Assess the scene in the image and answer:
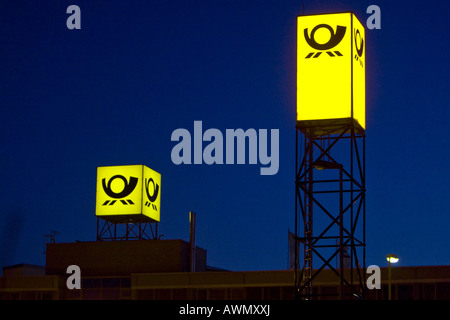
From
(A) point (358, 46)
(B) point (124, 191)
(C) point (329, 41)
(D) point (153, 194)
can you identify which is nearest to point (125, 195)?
(B) point (124, 191)

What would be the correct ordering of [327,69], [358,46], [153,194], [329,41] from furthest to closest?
[153,194], [358,46], [327,69], [329,41]

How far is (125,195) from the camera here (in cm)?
6931

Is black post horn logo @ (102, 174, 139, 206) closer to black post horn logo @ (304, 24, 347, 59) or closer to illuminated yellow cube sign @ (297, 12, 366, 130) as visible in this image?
illuminated yellow cube sign @ (297, 12, 366, 130)

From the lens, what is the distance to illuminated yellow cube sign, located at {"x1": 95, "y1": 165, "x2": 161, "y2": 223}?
68750 millimetres

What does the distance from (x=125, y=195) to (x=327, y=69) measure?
32.9 metres

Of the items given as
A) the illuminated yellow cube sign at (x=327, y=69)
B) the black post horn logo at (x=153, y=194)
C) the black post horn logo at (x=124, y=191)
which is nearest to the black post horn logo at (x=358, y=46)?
the illuminated yellow cube sign at (x=327, y=69)

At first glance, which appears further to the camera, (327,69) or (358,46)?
(358,46)

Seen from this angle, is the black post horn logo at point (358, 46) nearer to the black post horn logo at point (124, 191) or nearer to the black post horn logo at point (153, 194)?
the black post horn logo at point (124, 191)

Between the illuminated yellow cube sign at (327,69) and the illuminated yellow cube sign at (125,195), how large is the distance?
3108 cm

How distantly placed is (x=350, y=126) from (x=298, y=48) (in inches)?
160

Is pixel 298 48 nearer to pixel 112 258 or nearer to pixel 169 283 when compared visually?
pixel 169 283

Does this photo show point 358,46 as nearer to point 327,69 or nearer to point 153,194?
point 327,69
